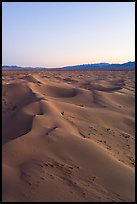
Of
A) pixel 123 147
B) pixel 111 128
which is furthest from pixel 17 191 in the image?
pixel 111 128

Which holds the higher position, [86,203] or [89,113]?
[89,113]

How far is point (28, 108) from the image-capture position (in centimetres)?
1092

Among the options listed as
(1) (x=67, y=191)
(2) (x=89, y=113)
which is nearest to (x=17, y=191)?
(1) (x=67, y=191)

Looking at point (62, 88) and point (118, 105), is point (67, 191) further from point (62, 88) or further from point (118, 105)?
point (62, 88)

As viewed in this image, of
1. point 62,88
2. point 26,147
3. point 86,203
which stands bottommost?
point 86,203

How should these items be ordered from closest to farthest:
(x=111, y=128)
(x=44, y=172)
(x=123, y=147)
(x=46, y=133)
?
(x=44, y=172)
(x=46, y=133)
(x=123, y=147)
(x=111, y=128)

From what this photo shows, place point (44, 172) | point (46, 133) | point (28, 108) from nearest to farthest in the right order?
point (44, 172) → point (46, 133) → point (28, 108)

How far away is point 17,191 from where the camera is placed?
14.6 feet

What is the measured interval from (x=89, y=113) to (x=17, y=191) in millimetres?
7253

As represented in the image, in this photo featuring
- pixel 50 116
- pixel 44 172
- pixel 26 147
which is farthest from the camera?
pixel 50 116

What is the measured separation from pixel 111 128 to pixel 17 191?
19.9 ft

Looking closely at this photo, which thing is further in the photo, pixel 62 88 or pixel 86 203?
pixel 62 88

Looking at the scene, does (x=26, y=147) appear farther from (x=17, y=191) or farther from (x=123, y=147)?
(x=123, y=147)

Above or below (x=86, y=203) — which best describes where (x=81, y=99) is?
above
